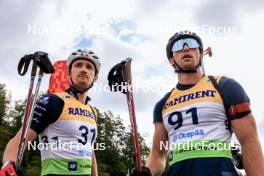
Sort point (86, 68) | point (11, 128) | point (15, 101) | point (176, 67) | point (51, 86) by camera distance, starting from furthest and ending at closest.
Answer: point (15, 101) → point (11, 128) → point (51, 86) → point (86, 68) → point (176, 67)

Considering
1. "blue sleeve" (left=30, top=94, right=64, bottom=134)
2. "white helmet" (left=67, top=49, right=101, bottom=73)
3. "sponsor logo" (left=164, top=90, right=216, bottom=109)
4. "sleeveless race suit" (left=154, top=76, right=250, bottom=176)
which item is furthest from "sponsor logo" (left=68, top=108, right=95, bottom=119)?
"sleeveless race suit" (left=154, top=76, right=250, bottom=176)

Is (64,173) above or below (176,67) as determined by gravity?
below

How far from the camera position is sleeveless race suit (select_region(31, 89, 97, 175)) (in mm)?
5871

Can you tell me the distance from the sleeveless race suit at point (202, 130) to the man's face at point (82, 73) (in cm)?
256

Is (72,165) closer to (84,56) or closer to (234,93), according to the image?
(84,56)

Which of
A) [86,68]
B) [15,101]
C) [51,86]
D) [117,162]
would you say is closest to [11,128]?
[15,101]

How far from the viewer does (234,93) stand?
168 inches

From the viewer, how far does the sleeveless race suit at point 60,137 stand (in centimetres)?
587

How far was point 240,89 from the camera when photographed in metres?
4.32

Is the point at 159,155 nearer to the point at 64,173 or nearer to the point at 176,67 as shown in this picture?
the point at 176,67

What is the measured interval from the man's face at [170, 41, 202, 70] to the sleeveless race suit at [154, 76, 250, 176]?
0.37 meters

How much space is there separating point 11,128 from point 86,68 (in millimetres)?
57757

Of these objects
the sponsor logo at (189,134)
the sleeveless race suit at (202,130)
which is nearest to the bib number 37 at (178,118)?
the sleeveless race suit at (202,130)

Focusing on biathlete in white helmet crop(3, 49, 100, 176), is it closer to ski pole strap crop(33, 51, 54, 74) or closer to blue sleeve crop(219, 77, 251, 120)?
ski pole strap crop(33, 51, 54, 74)
